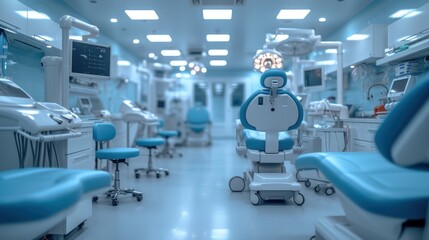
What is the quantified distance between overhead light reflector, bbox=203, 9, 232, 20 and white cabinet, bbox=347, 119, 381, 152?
3085 mm

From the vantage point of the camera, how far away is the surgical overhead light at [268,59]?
4527 mm

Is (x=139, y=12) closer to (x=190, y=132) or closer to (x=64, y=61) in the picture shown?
(x=64, y=61)

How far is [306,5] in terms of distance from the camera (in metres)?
5.21

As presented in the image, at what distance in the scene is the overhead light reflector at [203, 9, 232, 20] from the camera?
5582 mm

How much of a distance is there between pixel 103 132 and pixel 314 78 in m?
3.48

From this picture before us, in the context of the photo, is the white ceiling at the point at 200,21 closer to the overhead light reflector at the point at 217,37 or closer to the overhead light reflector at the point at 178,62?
the overhead light reflector at the point at 217,37

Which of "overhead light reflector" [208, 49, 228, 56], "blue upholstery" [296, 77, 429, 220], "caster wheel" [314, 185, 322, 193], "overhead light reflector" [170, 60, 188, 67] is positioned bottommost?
"caster wheel" [314, 185, 322, 193]

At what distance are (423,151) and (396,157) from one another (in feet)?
0.26

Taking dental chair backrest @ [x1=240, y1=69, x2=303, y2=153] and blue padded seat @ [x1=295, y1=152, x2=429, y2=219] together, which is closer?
blue padded seat @ [x1=295, y1=152, x2=429, y2=219]

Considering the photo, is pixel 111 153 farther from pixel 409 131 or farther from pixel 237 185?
pixel 409 131

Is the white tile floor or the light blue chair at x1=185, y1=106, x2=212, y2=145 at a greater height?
the light blue chair at x1=185, y1=106, x2=212, y2=145

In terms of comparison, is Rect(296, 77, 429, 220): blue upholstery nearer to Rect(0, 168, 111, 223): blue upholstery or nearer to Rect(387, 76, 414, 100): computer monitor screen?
Rect(0, 168, 111, 223): blue upholstery

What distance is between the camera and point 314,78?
5012 mm

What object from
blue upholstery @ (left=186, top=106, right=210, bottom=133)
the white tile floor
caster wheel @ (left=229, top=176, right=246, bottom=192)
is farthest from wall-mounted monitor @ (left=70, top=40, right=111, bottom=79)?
blue upholstery @ (left=186, top=106, right=210, bottom=133)
